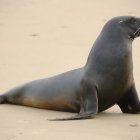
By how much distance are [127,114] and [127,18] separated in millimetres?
918

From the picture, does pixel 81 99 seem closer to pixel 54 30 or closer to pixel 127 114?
pixel 127 114

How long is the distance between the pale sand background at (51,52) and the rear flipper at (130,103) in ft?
0.32

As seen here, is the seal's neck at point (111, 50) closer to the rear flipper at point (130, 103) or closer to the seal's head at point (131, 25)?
the seal's head at point (131, 25)

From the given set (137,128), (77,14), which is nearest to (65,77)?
(137,128)

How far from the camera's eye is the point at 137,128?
5.07 meters

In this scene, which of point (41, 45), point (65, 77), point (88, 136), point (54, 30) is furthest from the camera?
point (54, 30)

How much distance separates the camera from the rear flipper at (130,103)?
5.96 m

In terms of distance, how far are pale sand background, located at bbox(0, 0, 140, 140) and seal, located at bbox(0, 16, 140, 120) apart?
13cm

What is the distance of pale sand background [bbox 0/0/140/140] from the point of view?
4855 millimetres

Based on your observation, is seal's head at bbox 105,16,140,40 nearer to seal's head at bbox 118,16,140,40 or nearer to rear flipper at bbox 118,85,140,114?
seal's head at bbox 118,16,140,40

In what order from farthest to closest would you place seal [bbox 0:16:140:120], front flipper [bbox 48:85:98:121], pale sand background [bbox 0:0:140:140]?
seal [bbox 0:16:140:120]
front flipper [bbox 48:85:98:121]
pale sand background [bbox 0:0:140:140]

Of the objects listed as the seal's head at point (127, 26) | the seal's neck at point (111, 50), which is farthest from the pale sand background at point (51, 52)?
the seal's head at point (127, 26)

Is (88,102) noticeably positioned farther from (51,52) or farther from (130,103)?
(51,52)

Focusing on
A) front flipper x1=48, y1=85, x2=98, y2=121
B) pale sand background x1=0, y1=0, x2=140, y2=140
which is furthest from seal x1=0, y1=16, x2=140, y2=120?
pale sand background x1=0, y1=0, x2=140, y2=140
